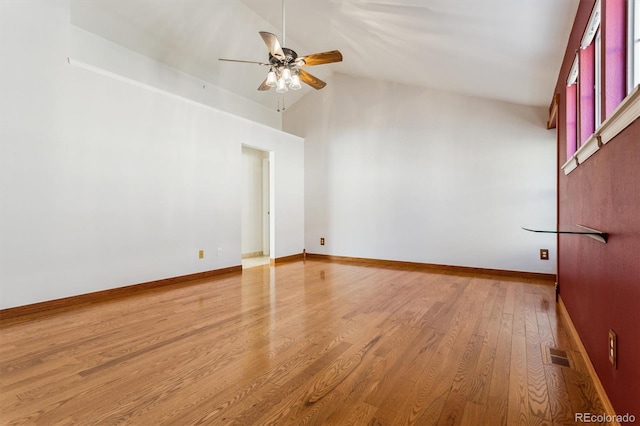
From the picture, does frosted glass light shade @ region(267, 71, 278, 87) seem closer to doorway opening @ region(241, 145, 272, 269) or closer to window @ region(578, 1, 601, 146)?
window @ region(578, 1, 601, 146)

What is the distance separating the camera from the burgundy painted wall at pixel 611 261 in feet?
3.48

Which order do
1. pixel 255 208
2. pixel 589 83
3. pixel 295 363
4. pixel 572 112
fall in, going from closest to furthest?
pixel 295 363, pixel 589 83, pixel 572 112, pixel 255 208

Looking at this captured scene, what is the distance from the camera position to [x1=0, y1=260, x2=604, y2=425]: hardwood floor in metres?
1.39

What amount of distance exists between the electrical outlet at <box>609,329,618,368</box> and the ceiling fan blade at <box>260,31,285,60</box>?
2857 mm

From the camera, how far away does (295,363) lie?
1.82 m

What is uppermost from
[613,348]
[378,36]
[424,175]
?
[378,36]

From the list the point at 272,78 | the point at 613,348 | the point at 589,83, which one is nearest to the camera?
the point at 613,348

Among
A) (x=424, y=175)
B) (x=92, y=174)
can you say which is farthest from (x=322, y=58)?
(x=424, y=175)

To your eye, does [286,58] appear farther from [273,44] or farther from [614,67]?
[614,67]

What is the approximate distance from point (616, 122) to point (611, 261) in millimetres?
579

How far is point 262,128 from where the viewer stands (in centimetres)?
518

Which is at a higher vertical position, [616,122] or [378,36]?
[378,36]

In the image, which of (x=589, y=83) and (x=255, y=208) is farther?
(x=255, y=208)

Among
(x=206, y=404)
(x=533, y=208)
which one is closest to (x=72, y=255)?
(x=206, y=404)
